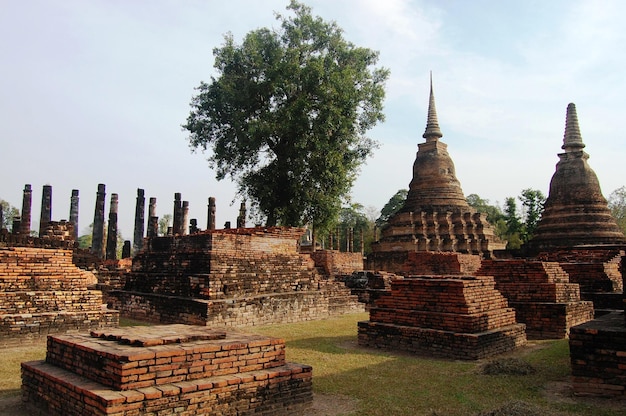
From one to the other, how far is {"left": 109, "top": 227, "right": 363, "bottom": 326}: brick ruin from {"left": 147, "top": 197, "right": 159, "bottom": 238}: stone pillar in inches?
597

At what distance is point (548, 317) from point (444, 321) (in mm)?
3101

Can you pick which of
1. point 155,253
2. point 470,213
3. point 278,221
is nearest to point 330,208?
point 278,221

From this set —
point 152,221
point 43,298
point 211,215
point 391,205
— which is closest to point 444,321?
point 43,298

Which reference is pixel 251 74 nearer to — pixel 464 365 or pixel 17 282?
pixel 17 282

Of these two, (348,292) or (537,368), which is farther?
(348,292)

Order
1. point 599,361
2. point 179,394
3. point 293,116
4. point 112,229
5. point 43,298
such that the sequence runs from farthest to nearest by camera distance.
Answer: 1. point 112,229
2. point 293,116
3. point 43,298
4. point 599,361
5. point 179,394

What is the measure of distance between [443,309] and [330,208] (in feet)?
41.1

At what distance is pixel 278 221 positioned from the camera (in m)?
20.6

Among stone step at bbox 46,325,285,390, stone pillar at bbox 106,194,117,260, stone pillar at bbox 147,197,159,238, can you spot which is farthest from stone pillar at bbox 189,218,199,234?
stone step at bbox 46,325,285,390

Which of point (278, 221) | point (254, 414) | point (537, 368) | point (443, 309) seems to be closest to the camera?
point (254, 414)

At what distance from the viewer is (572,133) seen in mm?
26656

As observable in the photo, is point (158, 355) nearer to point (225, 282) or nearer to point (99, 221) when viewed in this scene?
point (225, 282)

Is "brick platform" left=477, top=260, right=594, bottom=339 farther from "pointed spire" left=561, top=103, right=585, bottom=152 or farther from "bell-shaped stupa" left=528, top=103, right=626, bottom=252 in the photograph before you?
"pointed spire" left=561, top=103, right=585, bottom=152

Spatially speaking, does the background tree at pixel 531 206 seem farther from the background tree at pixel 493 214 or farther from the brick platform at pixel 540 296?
the brick platform at pixel 540 296
